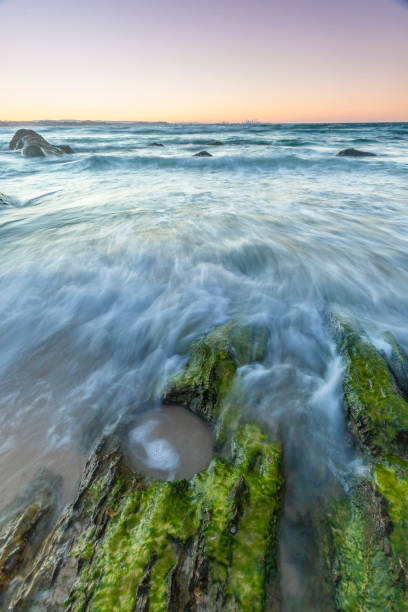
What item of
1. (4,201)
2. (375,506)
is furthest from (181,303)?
(4,201)

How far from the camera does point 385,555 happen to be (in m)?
1.48

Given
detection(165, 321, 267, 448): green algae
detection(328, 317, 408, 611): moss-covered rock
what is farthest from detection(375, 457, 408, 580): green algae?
detection(165, 321, 267, 448): green algae

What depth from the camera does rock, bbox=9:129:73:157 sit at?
1966 centimetres

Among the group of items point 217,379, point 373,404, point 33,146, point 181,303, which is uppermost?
point 33,146

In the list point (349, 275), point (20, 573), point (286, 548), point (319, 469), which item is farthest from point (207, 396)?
point (349, 275)

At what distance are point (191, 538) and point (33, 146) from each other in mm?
24206

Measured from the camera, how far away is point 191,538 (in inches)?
61.6

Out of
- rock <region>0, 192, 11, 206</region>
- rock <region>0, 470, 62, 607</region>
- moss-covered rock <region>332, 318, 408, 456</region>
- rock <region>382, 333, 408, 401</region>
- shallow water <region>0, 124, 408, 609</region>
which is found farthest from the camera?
rock <region>0, 192, 11, 206</region>

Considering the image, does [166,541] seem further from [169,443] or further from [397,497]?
[397,497]

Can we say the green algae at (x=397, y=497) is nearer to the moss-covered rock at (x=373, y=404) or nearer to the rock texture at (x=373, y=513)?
the rock texture at (x=373, y=513)

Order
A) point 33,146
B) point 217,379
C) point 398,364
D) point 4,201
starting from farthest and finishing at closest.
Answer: point 33,146, point 4,201, point 398,364, point 217,379

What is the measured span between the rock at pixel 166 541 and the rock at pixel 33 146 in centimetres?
2317

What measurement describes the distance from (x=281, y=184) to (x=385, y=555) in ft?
41.5

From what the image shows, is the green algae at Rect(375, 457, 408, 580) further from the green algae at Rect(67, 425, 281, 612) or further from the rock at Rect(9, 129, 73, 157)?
the rock at Rect(9, 129, 73, 157)
